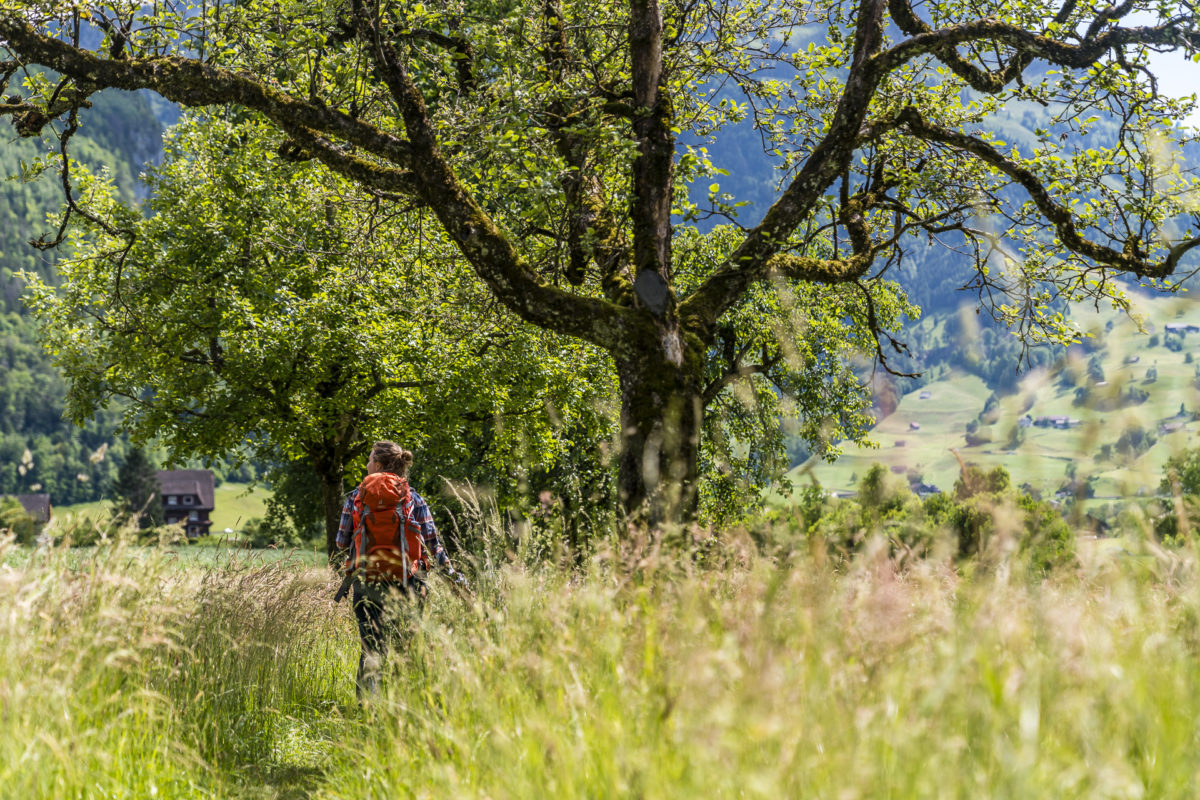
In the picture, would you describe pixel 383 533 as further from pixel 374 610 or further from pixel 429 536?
pixel 374 610

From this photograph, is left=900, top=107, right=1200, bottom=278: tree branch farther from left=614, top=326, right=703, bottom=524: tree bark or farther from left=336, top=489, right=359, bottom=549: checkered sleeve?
left=336, top=489, right=359, bottom=549: checkered sleeve

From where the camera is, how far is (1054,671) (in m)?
2.73

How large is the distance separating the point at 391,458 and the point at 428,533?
70 centimetres

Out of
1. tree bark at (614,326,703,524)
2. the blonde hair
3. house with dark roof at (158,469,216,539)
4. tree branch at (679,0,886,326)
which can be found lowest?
house with dark roof at (158,469,216,539)

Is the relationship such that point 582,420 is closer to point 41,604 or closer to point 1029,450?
point 41,604

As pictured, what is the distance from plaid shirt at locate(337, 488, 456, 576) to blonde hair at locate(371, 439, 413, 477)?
204 millimetres

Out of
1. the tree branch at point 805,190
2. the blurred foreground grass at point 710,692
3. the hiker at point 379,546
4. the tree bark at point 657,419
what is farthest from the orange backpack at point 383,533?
the tree branch at point 805,190

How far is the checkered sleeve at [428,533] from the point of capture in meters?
7.57

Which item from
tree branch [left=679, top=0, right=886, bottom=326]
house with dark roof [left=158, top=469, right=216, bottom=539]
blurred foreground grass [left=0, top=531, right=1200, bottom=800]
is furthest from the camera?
house with dark roof [left=158, top=469, right=216, bottom=539]

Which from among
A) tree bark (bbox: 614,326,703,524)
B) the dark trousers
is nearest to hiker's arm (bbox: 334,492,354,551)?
the dark trousers

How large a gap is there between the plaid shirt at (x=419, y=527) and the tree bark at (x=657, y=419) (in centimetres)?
159

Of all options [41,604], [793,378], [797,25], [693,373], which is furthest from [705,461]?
[41,604]

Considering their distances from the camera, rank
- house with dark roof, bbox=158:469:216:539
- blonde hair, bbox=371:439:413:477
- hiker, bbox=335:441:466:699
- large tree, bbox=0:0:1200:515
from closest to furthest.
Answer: hiker, bbox=335:441:466:699 → blonde hair, bbox=371:439:413:477 → large tree, bbox=0:0:1200:515 → house with dark roof, bbox=158:469:216:539

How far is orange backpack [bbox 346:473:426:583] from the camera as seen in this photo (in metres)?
7.17
